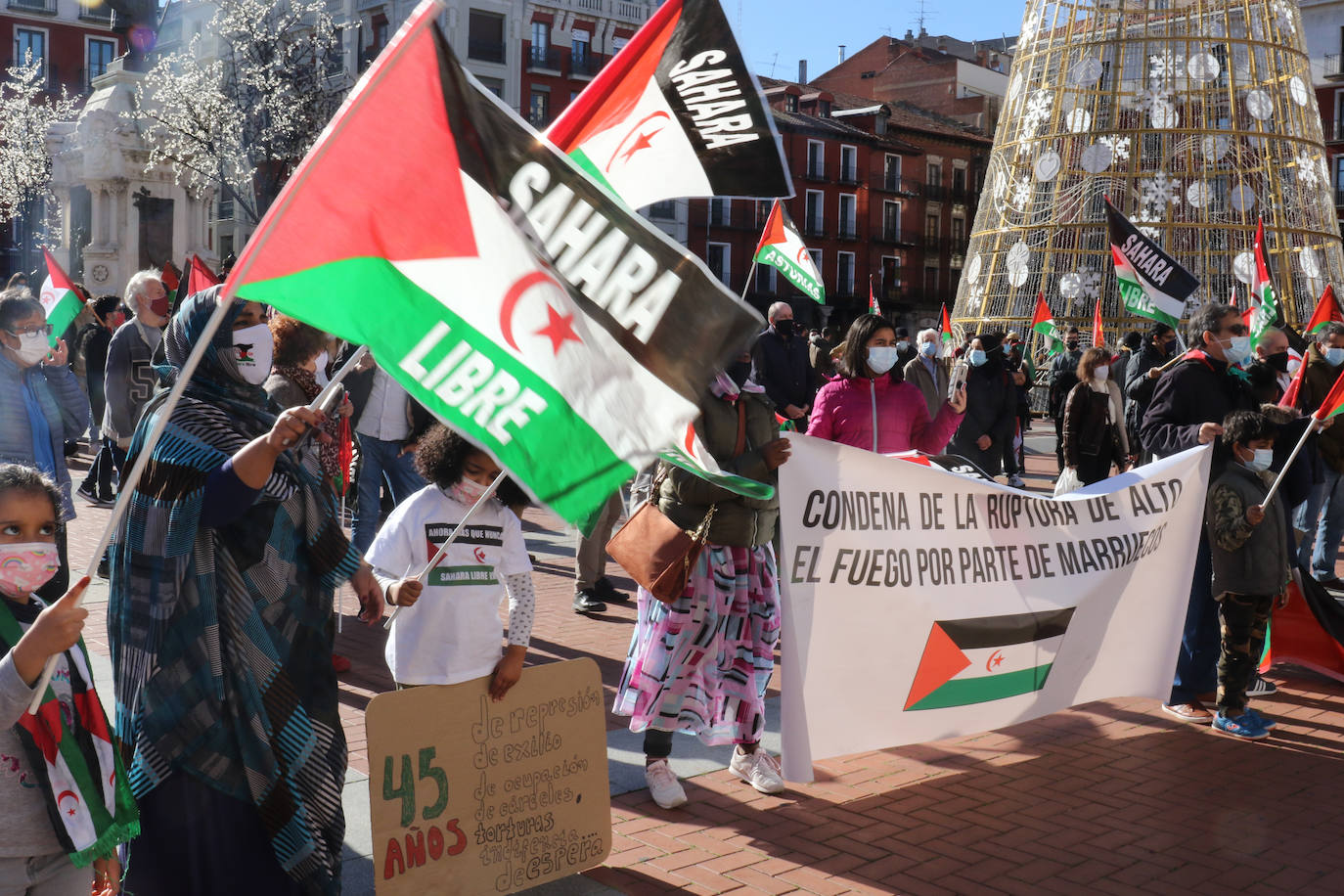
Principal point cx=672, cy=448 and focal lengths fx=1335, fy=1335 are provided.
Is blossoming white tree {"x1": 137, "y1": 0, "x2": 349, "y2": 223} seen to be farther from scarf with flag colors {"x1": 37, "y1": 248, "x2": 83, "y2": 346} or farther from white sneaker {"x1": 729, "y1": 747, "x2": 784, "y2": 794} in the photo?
white sneaker {"x1": 729, "y1": 747, "x2": 784, "y2": 794}

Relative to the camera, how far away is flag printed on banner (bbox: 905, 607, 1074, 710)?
16.8ft

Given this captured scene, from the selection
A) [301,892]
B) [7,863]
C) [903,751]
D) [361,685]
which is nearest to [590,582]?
[361,685]

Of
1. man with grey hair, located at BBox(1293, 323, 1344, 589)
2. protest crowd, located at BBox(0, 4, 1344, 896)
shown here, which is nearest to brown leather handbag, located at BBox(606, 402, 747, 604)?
protest crowd, located at BBox(0, 4, 1344, 896)

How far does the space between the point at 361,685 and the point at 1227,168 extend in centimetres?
2551

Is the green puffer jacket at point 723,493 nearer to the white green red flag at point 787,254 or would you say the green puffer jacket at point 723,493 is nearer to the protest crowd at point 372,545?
the protest crowd at point 372,545

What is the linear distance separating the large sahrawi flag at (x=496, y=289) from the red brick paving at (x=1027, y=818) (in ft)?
6.79

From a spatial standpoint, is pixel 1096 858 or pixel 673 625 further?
pixel 673 625

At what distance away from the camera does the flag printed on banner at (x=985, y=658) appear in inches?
202

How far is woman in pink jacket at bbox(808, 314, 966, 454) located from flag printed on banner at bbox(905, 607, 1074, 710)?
115cm

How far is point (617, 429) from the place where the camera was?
265 centimetres

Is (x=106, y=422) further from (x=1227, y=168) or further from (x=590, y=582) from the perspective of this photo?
(x=1227, y=168)

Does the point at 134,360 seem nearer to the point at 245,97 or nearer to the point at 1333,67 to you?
the point at 245,97

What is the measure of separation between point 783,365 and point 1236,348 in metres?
6.45

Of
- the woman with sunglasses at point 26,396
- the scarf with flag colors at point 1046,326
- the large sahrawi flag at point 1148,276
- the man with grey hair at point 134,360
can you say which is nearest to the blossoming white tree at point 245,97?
the scarf with flag colors at point 1046,326
